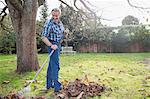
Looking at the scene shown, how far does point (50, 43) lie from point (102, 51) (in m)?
23.3

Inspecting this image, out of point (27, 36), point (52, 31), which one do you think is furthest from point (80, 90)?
point (27, 36)

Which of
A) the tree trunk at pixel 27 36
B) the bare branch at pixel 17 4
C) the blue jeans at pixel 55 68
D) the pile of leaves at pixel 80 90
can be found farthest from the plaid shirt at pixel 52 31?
the tree trunk at pixel 27 36

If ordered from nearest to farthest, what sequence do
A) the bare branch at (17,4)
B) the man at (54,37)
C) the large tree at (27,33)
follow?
the man at (54,37)
the bare branch at (17,4)
the large tree at (27,33)

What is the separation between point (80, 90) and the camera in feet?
22.3

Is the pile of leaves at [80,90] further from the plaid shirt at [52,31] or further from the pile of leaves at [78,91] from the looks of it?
the plaid shirt at [52,31]

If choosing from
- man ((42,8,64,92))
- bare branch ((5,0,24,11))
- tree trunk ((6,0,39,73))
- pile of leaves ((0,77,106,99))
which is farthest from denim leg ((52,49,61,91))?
bare branch ((5,0,24,11))

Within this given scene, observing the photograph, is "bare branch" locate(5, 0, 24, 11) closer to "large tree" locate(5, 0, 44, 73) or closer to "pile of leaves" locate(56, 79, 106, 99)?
"large tree" locate(5, 0, 44, 73)

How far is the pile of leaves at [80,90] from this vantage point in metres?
6.52

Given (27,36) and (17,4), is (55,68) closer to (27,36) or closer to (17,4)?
(27,36)

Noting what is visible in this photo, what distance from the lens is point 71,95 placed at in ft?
21.4

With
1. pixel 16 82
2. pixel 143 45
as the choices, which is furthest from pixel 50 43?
pixel 143 45

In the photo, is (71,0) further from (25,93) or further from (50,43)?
(25,93)

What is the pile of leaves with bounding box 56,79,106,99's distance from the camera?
6.52 meters

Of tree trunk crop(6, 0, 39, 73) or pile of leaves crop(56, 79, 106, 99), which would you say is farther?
tree trunk crop(6, 0, 39, 73)
